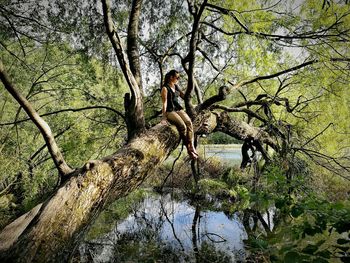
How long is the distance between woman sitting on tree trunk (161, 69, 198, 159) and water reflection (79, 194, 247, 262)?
229 centimetres

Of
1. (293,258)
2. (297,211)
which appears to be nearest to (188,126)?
(297,211)

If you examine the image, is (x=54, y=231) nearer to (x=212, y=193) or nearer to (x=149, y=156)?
(x=149, y=156)

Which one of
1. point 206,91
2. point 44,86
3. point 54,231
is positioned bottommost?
point 54,231

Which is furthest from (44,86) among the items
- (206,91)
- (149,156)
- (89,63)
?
(149,156)

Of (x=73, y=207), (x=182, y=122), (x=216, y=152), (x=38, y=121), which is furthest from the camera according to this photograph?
(x=216, y=152)

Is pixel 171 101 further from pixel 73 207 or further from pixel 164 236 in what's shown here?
pixel 164 236

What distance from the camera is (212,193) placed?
11.9 metres

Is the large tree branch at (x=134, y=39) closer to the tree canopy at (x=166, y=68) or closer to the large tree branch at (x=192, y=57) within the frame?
the tree canopy at (x=166, y=68)

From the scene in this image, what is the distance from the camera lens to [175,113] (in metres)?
4.48

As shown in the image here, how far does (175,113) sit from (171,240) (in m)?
3.73

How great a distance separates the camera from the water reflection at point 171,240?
5875mm

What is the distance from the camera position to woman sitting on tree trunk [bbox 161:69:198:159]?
4.46 metres

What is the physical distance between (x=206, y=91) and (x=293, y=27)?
13.8 feet

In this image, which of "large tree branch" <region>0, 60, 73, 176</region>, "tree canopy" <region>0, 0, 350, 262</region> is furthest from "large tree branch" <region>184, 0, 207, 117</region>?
"large tree branch" <region>0, 60, 73, 176</region>
